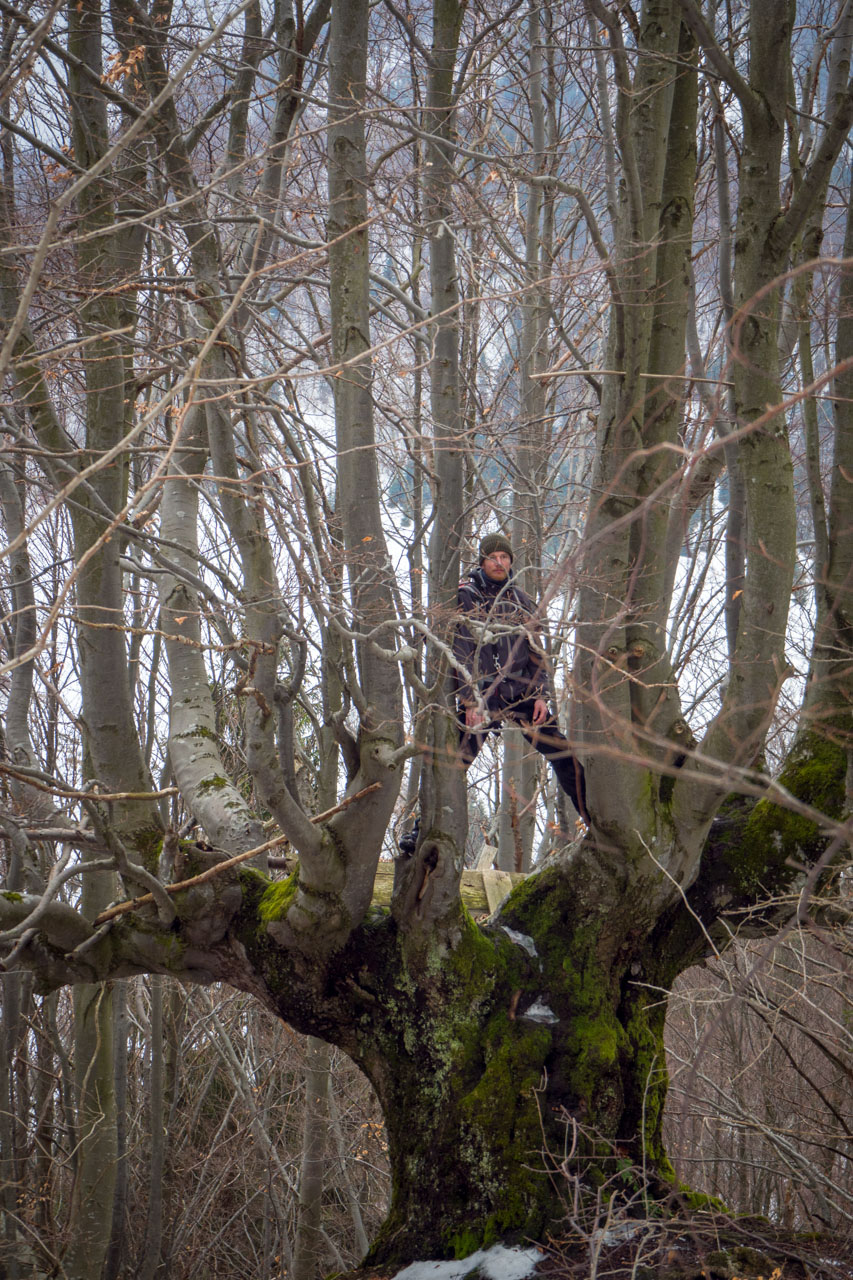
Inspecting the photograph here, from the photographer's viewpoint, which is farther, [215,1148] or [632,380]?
[215,1148]

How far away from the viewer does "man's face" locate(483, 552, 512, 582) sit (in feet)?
15.4

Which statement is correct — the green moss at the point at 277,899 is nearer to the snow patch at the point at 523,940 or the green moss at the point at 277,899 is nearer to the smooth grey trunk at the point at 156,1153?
the snow patch at the point at 523,940

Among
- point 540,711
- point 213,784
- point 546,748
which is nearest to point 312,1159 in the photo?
point 213,784

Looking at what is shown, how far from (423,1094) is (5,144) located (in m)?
5.53

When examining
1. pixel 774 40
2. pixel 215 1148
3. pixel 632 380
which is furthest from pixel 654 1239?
pixel 215 1148

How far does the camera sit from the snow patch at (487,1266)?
3.29 meters

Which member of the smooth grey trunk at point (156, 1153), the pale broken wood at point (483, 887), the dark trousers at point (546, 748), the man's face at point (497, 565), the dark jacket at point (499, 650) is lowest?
the smooth grey trunk at point (156, 1153)

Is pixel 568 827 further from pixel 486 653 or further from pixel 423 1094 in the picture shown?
pixel 423 1094

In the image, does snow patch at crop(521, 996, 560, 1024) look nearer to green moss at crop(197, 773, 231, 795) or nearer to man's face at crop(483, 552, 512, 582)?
green moss at crop(197, 773, 231, 795)

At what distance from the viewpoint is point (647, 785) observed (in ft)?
12.5

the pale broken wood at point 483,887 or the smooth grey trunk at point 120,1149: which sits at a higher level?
the pale broken wood at point 483,887

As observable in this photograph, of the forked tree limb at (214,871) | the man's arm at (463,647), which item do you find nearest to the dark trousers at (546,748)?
the man's arm at (463,647)

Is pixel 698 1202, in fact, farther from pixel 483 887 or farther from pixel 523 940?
pixel 483 887

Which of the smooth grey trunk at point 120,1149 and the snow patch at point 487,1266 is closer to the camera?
the snow patch at point 487,1266
